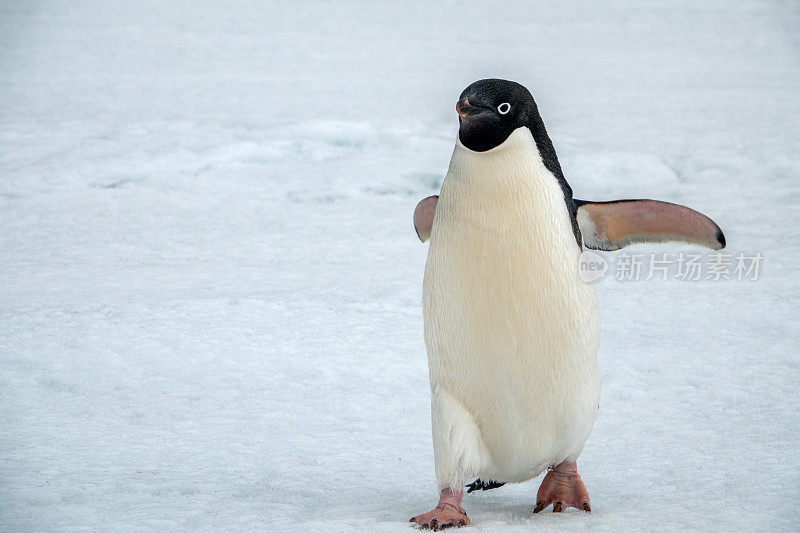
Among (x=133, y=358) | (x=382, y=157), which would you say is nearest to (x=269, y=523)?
(x=133, y=358)

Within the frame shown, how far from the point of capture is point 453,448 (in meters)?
1.84

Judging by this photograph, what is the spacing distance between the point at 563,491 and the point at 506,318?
44 cm

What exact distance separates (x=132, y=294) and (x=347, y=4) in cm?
809

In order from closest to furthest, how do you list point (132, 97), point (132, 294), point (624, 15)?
1. point (132, 294)
2. point (132, 97)
3. point (624, 15)

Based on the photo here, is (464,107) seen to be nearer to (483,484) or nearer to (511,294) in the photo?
(511,294)

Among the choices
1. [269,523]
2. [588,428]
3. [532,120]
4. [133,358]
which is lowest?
[133,358]

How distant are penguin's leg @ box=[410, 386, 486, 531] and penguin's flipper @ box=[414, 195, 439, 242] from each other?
45 centimetres

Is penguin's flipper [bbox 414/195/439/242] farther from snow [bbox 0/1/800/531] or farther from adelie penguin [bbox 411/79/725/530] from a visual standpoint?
snow [bbox 0/1/800/531]

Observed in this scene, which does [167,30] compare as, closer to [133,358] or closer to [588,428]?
[133,358]

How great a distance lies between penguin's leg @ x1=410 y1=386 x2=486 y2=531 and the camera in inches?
72.4

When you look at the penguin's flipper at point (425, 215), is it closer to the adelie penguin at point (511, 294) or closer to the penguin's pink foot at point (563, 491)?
the adelie penguin at point (511, 294)

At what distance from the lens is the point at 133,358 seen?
123 inches

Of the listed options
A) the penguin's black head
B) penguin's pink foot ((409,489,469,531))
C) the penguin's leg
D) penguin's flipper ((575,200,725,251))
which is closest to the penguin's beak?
the penguin's black head

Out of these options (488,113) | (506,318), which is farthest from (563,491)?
(488,113)
